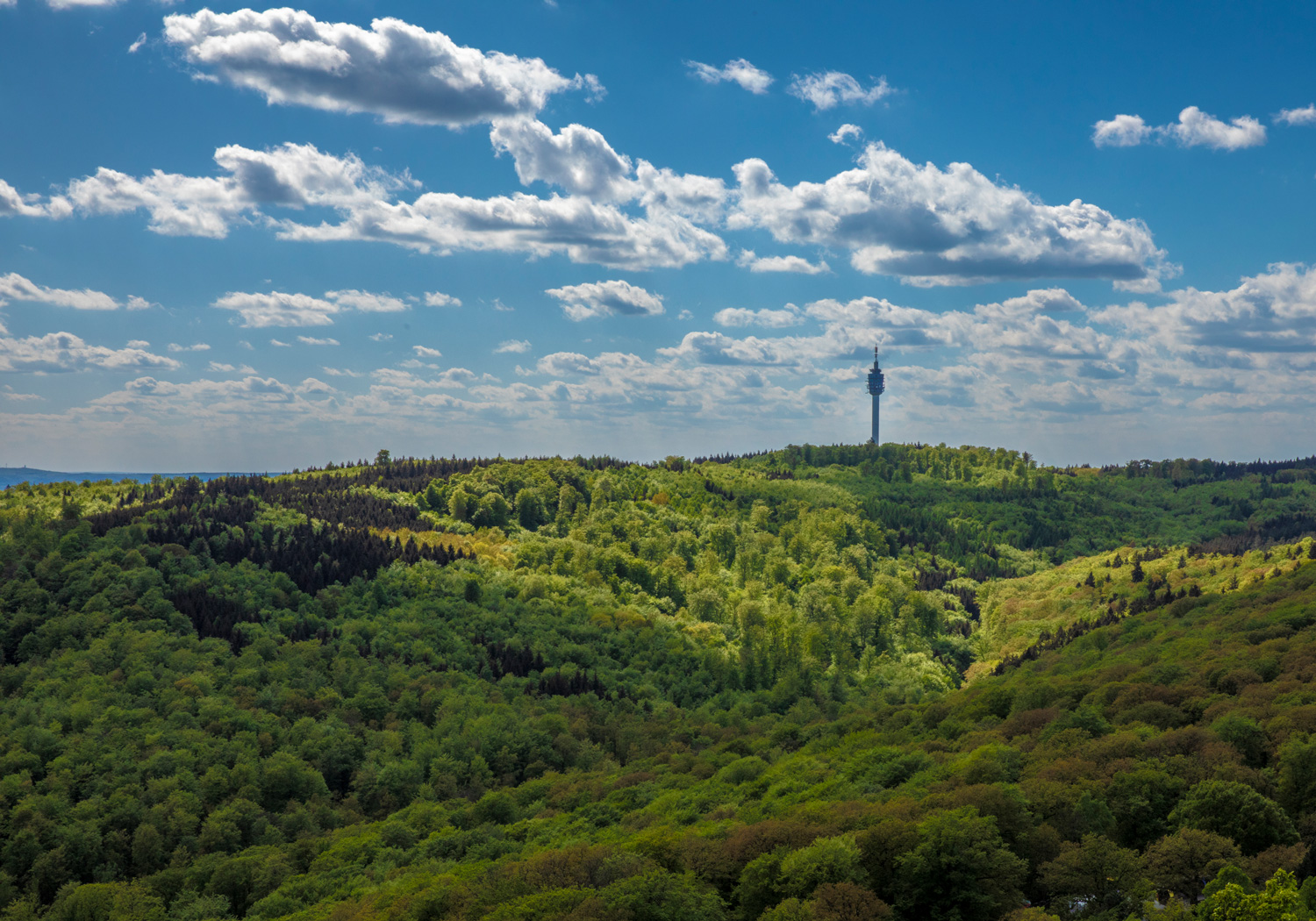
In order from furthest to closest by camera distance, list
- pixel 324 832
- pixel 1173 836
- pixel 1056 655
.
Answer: pixel 1056 655, pixel 324 832, pixel 1173 836

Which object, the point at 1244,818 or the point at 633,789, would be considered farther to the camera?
the point at 633,789

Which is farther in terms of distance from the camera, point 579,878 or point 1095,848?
point 579,878

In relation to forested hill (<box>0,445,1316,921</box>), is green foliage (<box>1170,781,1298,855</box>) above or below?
above

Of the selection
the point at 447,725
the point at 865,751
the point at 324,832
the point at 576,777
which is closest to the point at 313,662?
the point at 447,725

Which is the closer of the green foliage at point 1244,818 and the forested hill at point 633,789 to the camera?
the forested hill at point 633,789

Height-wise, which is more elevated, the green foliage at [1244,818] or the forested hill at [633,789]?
the green foliage at [1244,818]

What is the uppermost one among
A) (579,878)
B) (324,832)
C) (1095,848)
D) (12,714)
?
(1095,848)

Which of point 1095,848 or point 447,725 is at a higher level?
point 1095,848

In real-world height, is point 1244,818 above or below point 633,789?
above

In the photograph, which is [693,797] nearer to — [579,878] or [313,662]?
[579,878]

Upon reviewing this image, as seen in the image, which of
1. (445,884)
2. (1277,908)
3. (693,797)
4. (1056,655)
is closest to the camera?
(1277,908)

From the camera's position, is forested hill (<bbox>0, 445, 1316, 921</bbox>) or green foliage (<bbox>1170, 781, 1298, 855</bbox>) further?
green foliage (<bbox>1170, 781, 1298, 855</bbox>)
